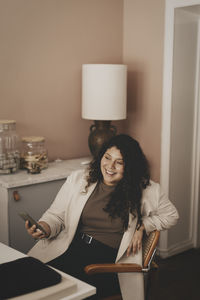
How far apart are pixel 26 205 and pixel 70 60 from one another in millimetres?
1293

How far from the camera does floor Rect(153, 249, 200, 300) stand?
9.59 ft

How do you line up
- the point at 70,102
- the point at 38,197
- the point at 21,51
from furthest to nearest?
the point at 70,102 → the point at 21,51 → the point at 38,197

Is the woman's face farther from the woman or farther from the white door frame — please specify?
the white door frame

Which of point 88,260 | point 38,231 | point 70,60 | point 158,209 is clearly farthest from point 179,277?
point 70,60

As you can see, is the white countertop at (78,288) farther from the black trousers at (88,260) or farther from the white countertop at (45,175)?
the white countertop at (45,175)

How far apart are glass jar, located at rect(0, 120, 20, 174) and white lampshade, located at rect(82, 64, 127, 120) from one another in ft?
2.08

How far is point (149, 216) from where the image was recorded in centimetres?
223

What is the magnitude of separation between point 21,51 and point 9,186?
3.45 ft

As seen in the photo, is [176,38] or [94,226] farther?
[176,38]

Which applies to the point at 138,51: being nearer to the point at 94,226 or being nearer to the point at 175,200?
the point at 175,200

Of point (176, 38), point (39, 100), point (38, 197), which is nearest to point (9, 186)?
point (38, 197)

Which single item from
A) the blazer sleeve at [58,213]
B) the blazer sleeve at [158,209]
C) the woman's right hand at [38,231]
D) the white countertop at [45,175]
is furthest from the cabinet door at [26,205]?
the blazer sleeve at [158,209]

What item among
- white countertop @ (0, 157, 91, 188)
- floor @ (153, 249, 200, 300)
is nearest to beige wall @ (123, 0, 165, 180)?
white countertop @ (0, 157, 91, 188)

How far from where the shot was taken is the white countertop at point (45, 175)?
106 inches
